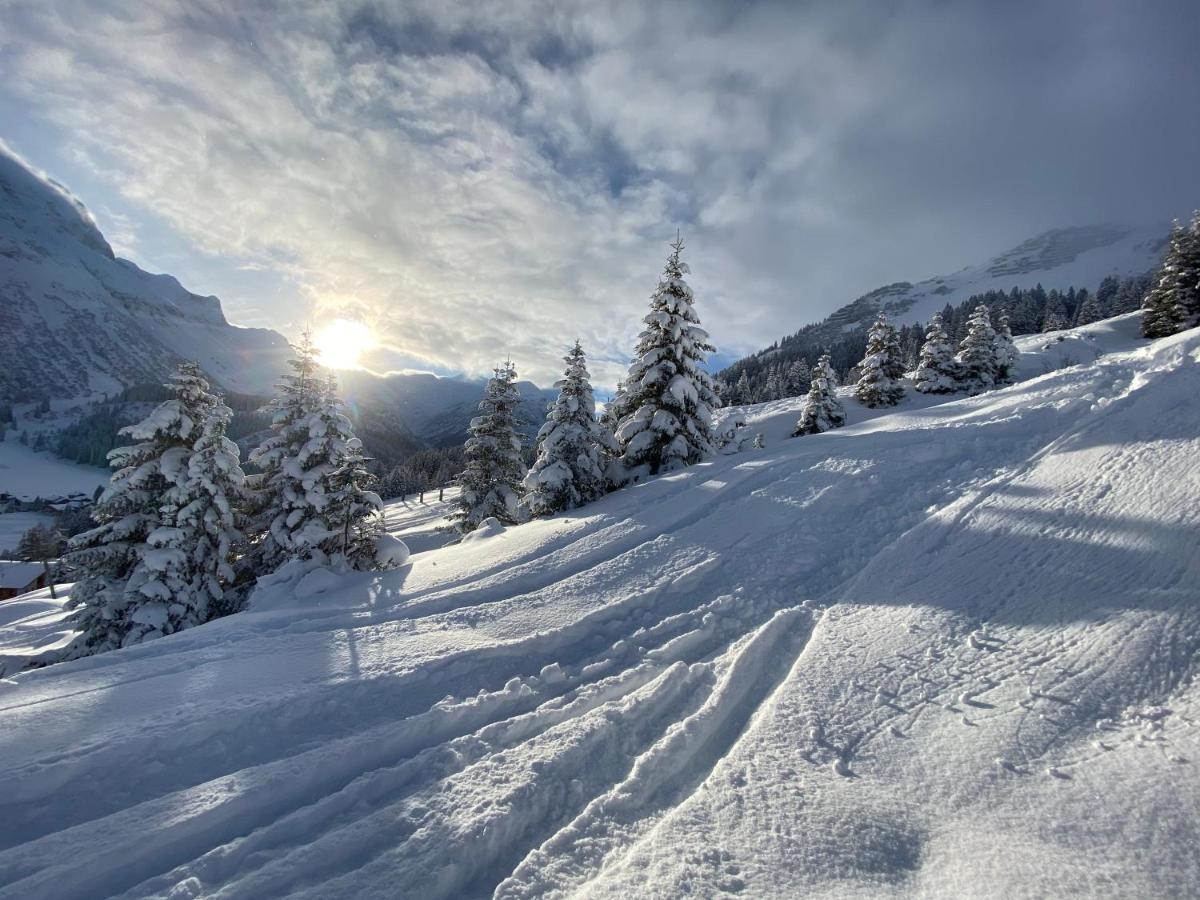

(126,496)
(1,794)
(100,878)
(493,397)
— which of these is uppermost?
(493,397)

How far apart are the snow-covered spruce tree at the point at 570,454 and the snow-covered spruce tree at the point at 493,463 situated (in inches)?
142

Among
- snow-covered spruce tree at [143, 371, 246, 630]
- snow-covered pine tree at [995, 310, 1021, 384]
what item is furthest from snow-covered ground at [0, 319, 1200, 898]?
snow-covered pine tree at [995, 310, 1021, 384]

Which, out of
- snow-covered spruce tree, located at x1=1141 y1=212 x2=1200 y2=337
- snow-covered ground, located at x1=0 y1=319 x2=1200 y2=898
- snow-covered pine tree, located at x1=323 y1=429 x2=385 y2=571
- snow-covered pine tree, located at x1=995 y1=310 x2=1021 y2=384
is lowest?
snow-covered ground, located at x1=0 y1=319 x2=1200 y2=898

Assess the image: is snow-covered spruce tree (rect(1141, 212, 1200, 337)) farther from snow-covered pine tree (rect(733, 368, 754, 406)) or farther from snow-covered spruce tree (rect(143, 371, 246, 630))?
snow-covered spruce tree (rect(143, 371, 246, 630))

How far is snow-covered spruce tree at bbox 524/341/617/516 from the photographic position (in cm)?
1638

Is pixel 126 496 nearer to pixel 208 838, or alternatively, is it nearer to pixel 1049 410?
pixel 208 838

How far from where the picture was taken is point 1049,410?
10820 millimetres

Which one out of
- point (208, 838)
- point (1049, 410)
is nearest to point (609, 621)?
point (208, 838)

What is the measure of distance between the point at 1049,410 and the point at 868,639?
9450 mm

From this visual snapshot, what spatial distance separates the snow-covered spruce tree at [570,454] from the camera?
53.7 ft

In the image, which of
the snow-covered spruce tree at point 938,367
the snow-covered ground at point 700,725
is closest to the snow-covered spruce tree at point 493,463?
the snow-covered ground at point 700,725

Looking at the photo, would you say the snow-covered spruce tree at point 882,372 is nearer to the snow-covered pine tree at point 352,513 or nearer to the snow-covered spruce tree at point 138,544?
the snow-covered pine tree at point 352,513

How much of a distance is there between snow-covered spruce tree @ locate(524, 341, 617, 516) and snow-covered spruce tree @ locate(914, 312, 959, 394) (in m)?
30.8

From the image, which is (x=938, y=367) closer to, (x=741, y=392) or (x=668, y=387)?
(x=668, y=387)
